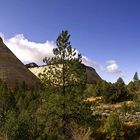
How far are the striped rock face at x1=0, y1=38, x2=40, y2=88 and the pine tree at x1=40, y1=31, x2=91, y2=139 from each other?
53132 millimetres

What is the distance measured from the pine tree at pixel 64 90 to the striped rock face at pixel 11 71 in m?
53.1

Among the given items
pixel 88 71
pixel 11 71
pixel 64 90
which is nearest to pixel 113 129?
pixel 64 90

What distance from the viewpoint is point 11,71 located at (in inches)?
3649

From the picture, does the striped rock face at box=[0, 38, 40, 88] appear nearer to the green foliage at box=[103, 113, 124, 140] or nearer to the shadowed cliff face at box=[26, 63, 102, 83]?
the shadowed cliff face at box=[26, 63, 102, 83]

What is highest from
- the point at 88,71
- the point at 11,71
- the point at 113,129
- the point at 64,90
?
the point at 88,71

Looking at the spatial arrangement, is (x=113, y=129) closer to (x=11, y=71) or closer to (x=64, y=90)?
(x=64, y=90)

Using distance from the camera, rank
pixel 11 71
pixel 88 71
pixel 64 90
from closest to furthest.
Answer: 1. pixel 64 90
2. pixel 11 71
3. pixel 88 71

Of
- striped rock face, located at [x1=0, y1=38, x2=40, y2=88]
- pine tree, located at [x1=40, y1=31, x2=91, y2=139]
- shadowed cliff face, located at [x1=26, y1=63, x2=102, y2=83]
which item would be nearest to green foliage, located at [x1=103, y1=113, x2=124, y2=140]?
pine tree, located at [x1=40, y1=31, x2=91, y2=139]

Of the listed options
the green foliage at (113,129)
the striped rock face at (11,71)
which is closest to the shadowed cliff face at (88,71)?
the striped rock face at (11,71)

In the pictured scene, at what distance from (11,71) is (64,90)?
63.2m

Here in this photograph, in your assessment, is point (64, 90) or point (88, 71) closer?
point (64, 90)

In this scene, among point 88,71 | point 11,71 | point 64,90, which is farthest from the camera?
point 88,71

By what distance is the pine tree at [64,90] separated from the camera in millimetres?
30500

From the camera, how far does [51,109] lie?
30500mm
